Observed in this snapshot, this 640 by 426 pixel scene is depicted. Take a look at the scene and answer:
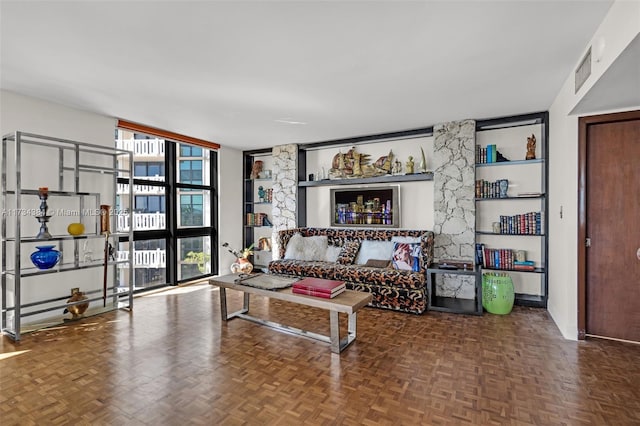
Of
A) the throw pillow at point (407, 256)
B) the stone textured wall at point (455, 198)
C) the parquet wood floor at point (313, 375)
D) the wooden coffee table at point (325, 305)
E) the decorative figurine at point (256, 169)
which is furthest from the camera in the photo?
the decorative figurine at point (256, 169)

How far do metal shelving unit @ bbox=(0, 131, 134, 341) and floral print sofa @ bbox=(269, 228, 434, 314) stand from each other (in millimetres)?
2213

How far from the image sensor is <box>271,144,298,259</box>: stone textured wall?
231 inches

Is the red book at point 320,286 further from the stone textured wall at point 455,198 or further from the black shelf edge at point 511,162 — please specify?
the black shelf edge at point 511,162

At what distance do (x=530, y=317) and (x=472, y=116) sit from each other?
249 cm

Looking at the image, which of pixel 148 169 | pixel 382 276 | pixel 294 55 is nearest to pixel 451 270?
pixel 382 276

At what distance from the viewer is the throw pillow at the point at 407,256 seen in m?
4.27

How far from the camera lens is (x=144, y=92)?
10.9 feet

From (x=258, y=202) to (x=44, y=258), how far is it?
3592 mm

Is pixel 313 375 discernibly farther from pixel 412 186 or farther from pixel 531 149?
pixel 531 149

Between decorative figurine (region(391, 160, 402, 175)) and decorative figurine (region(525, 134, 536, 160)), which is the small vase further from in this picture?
decorative figurine (region(525, 134, 536, 160))

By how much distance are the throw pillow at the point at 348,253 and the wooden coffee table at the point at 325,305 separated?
1641 millimetres

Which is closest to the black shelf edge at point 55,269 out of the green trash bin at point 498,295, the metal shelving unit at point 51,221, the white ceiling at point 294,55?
the metal shelving unit at point 51,221

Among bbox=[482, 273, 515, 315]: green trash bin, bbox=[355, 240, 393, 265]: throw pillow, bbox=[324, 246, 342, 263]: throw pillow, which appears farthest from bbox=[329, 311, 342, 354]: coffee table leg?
bbox=[324, 246, 342, 263]: throw pillow

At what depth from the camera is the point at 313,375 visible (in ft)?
8.01
